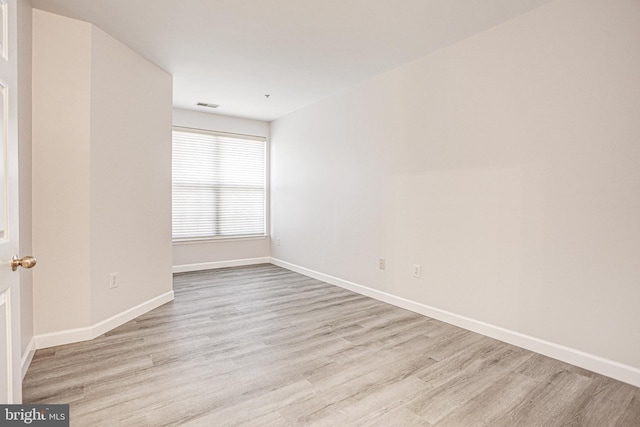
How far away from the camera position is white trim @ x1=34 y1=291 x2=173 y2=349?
243 cm

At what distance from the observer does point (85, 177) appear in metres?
2.54

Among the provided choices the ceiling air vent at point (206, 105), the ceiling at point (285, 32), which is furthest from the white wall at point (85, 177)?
the ceiling air vent at point (206, 105)

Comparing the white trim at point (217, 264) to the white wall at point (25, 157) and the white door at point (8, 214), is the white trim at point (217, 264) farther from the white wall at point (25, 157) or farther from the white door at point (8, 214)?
the white door at point (8, 214)

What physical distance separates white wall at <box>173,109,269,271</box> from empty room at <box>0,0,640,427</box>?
4.26 feet

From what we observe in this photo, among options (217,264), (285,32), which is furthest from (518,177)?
(217,264)

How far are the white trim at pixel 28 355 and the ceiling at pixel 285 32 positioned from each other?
234 cm

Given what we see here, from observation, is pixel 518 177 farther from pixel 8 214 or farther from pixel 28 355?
pixel 28 355

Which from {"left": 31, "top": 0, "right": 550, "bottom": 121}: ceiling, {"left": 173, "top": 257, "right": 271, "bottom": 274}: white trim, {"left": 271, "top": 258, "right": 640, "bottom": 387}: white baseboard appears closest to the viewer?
{"left": 271, "top": 258, "right": 640, "bottom": 387}: white baseboard

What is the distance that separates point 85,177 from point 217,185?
2821mm

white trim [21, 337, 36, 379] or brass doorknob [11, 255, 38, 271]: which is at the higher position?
brass doorknob [11, 255, 38, 271]

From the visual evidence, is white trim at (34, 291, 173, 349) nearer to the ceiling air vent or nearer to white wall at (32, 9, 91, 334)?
white wall at (32, 9, 91, 334)

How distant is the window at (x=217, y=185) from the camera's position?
504 centimetres

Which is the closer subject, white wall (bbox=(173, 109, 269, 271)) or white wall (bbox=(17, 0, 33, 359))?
white wall (bbox=(17, 0, 33, 359))
